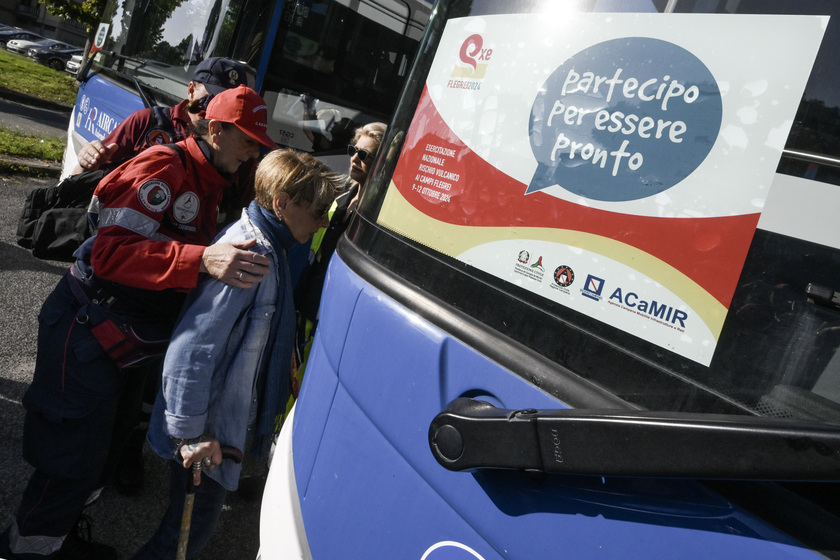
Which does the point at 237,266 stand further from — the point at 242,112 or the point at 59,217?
the point at 59,217

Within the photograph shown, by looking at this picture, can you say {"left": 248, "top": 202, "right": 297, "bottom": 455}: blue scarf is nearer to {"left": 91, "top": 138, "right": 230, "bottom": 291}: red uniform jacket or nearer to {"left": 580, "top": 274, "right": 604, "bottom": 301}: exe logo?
{"left": 91, "top": 138, "right": 230, "bottom": 291}: red uniform jacket

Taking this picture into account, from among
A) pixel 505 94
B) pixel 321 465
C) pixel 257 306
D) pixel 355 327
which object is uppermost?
pixel 505 94

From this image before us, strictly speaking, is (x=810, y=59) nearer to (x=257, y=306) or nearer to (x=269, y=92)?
(x=257, y=306)

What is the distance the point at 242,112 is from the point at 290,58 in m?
2.83

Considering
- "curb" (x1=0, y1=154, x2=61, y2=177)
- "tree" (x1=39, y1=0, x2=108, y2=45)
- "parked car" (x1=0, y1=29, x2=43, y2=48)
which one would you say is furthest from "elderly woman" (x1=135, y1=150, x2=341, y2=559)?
"parked car" (x1=0, y1=29, x2=43, y2=48)

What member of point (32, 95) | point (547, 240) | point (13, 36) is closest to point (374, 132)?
point (547, 240)

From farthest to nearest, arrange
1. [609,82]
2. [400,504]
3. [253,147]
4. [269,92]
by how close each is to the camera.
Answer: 1. [269,92]
2. [253,147]
3. [400,504]
4. [609,82]

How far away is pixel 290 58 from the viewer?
197 inches

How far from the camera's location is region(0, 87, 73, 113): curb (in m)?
16.2

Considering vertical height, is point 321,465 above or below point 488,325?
below

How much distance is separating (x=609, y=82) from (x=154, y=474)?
3.07m

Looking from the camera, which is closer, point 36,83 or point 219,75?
point 219,75

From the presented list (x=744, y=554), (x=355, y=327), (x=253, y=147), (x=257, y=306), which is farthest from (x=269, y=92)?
(x=744, y=554)

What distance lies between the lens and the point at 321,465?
1486 millimetres
